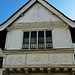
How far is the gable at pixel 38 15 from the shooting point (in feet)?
44.0

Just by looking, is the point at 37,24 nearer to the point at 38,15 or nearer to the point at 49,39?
the point at 38,15

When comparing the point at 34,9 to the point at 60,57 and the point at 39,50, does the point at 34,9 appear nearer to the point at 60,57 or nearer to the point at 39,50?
the point at 39,50

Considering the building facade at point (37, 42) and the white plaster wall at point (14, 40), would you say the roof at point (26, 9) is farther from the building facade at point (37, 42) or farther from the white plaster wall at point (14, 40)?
the white plaster wall at point (14, 40)

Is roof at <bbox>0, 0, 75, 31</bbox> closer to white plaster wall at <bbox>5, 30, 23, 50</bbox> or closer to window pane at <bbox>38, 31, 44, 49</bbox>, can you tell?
white plaster wall at <bbox>5, 30, 23, 50</bbox>

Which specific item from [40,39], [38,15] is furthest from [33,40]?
[38,15]

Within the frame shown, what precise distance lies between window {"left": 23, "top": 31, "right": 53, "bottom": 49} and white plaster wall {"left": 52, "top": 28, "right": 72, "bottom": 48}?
16.3 inches

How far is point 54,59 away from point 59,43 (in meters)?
1.51

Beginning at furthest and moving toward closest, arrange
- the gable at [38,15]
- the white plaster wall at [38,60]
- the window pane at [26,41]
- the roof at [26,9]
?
the gable at [38,15] < the roof at [26,9] < the window pane at [26,41] < the white plaster wall at [38,60]

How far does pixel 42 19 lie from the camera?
44.0 feet

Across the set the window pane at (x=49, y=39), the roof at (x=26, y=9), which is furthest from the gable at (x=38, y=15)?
the window pane at (x=49, y=39)

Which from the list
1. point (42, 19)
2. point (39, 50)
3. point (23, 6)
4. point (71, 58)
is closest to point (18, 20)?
point (23, 6)

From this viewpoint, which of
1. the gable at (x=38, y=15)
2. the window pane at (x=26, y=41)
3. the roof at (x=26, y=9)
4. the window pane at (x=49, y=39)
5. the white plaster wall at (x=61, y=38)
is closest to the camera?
the white plaster wall at (x=61, y=38)

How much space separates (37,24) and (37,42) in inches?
70.9

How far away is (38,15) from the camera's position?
1370 centimetres
